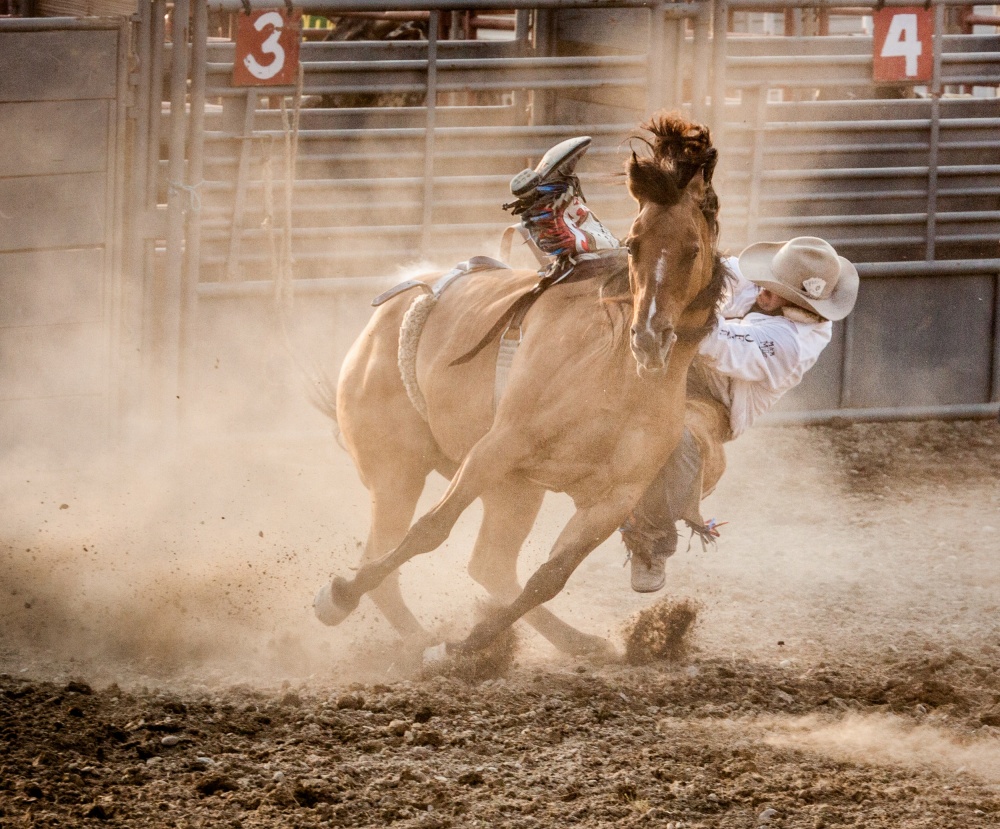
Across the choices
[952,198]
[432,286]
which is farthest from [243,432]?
[952,198]

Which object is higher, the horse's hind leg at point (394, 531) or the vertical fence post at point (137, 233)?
the vertical fence post at point (137, 233)

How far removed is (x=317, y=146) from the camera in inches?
315

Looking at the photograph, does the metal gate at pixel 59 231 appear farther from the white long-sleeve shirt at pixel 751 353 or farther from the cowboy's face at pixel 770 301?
the cowboy's face at pixel 770 301

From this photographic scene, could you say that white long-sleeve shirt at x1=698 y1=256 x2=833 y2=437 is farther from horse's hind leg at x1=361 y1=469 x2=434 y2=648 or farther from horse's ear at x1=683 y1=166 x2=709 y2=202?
horse's hind leg at x1=361 y1=469 x2=434 y2=648

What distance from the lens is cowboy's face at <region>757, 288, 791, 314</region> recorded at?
5.07 meters

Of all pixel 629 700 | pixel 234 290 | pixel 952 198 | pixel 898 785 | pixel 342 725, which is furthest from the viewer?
pixel 952 198

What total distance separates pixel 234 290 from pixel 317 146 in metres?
0.98

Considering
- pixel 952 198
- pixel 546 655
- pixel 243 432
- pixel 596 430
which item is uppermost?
pixel 952 198

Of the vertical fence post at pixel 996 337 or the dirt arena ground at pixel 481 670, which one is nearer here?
the dirt arena ground at pixel 481 670

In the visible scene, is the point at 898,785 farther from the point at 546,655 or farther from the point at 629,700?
the point at 546,655

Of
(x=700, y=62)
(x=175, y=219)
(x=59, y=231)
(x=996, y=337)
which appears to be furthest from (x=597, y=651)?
(x=996, y=337)

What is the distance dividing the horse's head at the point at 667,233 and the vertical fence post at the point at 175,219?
4137mm

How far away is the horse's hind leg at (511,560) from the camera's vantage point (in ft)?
17.3

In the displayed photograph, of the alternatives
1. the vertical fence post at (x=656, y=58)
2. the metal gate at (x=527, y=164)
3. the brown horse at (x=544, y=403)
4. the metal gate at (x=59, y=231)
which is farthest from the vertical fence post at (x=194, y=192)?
the vertical fence post at (x=656, y=58)
